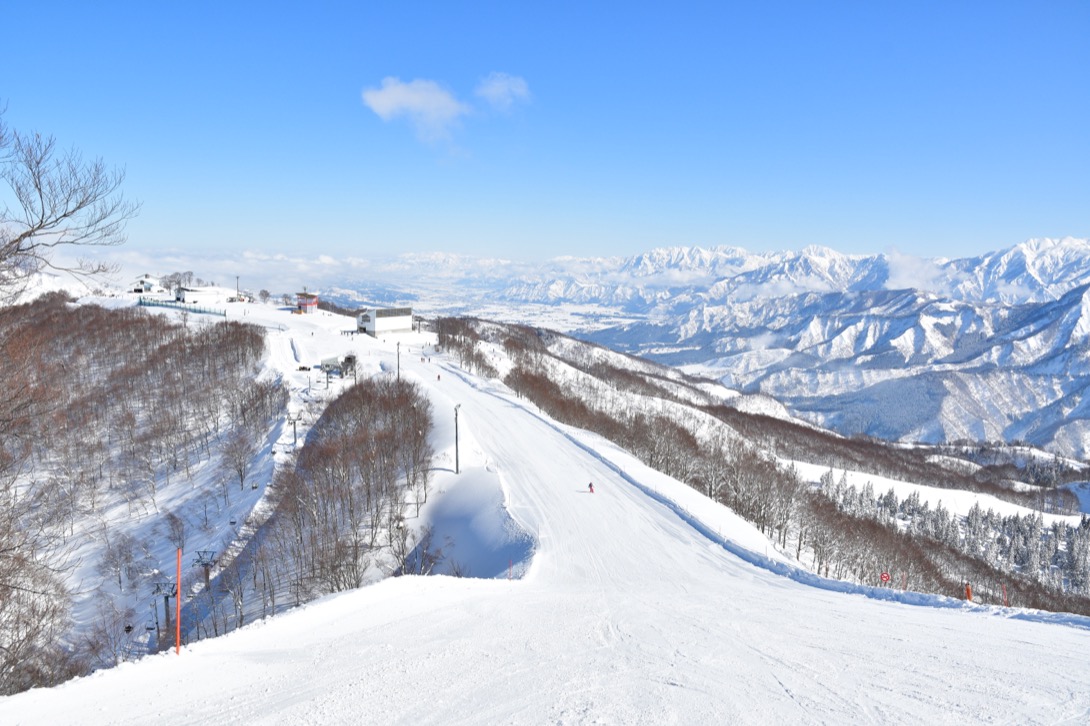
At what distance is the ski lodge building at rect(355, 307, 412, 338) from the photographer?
Answer: 4306 inches

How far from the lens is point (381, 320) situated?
11081 cm

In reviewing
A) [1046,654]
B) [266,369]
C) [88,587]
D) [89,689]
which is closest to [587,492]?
[1046,654]

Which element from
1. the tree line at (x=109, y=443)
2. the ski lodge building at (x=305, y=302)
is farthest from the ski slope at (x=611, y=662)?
the ski lodge building at (x=305, y=302)

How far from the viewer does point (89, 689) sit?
10164mm

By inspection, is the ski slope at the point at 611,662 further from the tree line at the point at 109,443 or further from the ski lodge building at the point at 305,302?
the ski lodge building at the point at 305,302

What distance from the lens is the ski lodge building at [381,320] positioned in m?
109

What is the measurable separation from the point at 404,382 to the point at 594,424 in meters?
29.7

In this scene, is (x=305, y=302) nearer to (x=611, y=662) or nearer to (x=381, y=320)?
(x=381, y=320)

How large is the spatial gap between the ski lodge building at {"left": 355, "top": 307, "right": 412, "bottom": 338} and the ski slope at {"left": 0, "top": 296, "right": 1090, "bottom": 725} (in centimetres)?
9269

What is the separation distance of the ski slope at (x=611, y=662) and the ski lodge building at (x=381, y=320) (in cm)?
9269

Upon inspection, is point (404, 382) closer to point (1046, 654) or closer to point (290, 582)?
point (290, 582)

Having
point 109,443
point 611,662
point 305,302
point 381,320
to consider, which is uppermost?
point 305,302

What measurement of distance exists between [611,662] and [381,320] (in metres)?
105

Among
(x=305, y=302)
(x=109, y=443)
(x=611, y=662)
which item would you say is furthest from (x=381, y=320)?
(x=611, y=662)
